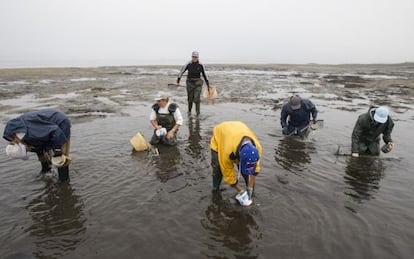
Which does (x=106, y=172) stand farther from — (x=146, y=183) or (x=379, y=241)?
(x=379, y=241)

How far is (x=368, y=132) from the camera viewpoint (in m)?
6.47

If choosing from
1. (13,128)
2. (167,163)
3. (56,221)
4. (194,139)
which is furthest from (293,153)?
(13,128)

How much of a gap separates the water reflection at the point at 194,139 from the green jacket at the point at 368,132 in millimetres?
3488

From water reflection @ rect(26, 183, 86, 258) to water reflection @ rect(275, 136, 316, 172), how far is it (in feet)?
13.0

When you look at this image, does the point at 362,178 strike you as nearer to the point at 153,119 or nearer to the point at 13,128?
the point at 153,119

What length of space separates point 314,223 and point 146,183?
2.83 metres

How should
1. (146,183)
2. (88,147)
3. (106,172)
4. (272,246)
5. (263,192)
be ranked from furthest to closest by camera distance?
(88,147)
(106,172)
(146,183)
(263,192)
(272,246)

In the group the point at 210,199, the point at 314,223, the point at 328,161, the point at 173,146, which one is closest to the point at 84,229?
the point at 210,199

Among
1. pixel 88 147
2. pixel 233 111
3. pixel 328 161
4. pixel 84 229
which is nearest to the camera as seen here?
pixel 84 229

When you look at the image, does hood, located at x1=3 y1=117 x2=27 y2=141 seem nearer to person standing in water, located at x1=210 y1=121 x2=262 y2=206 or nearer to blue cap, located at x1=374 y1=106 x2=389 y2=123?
person standing in water, located at x1=210 y1=121 x2=262 y2=206

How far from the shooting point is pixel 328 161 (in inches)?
249

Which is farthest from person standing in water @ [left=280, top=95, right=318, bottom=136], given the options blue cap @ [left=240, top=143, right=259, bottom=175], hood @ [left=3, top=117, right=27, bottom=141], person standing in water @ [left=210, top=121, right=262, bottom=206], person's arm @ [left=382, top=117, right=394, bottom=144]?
hood @ [left=3, top=117, right=27, bottom=141]

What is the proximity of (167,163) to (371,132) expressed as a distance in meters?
4.51

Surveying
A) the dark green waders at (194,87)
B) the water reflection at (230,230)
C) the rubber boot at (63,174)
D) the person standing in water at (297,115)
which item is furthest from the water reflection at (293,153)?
the rubber boot at (63,174)
